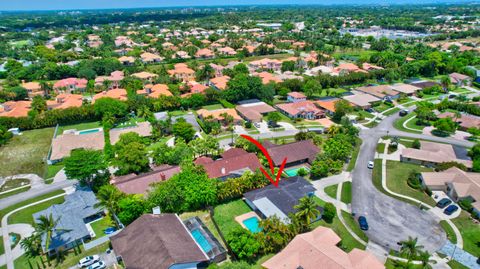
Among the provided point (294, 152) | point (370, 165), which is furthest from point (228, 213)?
point (370, 165)

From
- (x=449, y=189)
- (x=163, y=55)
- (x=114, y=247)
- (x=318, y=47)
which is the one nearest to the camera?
(x=114, y=247)

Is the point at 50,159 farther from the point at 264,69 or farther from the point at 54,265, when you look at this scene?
the point at 264,69

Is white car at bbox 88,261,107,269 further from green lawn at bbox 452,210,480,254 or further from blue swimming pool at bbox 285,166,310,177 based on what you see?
green lawn at bbox 452,210,480,254

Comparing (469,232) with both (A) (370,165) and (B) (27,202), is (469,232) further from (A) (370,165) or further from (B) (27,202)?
(B) (27,202)

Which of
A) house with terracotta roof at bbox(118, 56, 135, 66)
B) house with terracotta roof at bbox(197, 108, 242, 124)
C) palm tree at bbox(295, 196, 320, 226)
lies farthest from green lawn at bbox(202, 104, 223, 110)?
house with terracotta roof at bbox(118, 56, 135, 66)

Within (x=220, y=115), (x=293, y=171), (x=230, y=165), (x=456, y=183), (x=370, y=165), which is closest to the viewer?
(x=456, y=183)

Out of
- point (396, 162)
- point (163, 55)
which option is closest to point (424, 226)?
point (396, 162)
